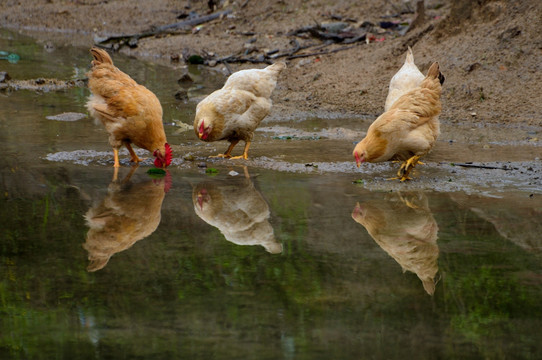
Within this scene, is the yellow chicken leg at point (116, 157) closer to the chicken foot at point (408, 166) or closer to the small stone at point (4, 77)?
the chicken foot at point (408, 166)

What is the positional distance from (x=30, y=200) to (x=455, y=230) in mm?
3036

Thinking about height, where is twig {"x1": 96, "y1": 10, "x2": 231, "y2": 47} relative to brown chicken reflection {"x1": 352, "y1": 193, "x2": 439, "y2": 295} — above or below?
A: above

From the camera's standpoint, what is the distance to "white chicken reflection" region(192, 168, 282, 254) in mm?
4430

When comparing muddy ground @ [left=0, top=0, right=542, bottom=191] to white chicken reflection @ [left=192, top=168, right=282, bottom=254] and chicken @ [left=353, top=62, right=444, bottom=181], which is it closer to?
chicken @ [left=353, top=62, right=444, bottom=181]

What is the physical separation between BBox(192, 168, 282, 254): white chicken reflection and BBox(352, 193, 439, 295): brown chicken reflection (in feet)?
2.23

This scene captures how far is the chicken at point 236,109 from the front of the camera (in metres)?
7.26

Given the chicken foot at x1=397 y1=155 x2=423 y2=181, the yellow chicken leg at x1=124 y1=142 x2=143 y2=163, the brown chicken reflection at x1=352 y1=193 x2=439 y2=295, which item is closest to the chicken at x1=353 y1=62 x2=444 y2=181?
the chicken foot at x1=397 y1=155 x2=423 y2=181

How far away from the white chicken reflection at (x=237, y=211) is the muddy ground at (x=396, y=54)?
8.15 ft

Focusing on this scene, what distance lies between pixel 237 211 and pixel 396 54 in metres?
7.57

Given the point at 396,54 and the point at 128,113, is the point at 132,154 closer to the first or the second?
the point at 128,113

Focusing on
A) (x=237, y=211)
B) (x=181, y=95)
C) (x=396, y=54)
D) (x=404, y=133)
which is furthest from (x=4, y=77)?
(x=237, y=211)

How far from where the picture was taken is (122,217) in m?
4.77

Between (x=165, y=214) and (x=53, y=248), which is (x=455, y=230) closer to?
(x=165, y=214)

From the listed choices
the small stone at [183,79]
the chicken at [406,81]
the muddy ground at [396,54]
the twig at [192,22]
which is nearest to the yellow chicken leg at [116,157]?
the muddy ground at [396,54]
